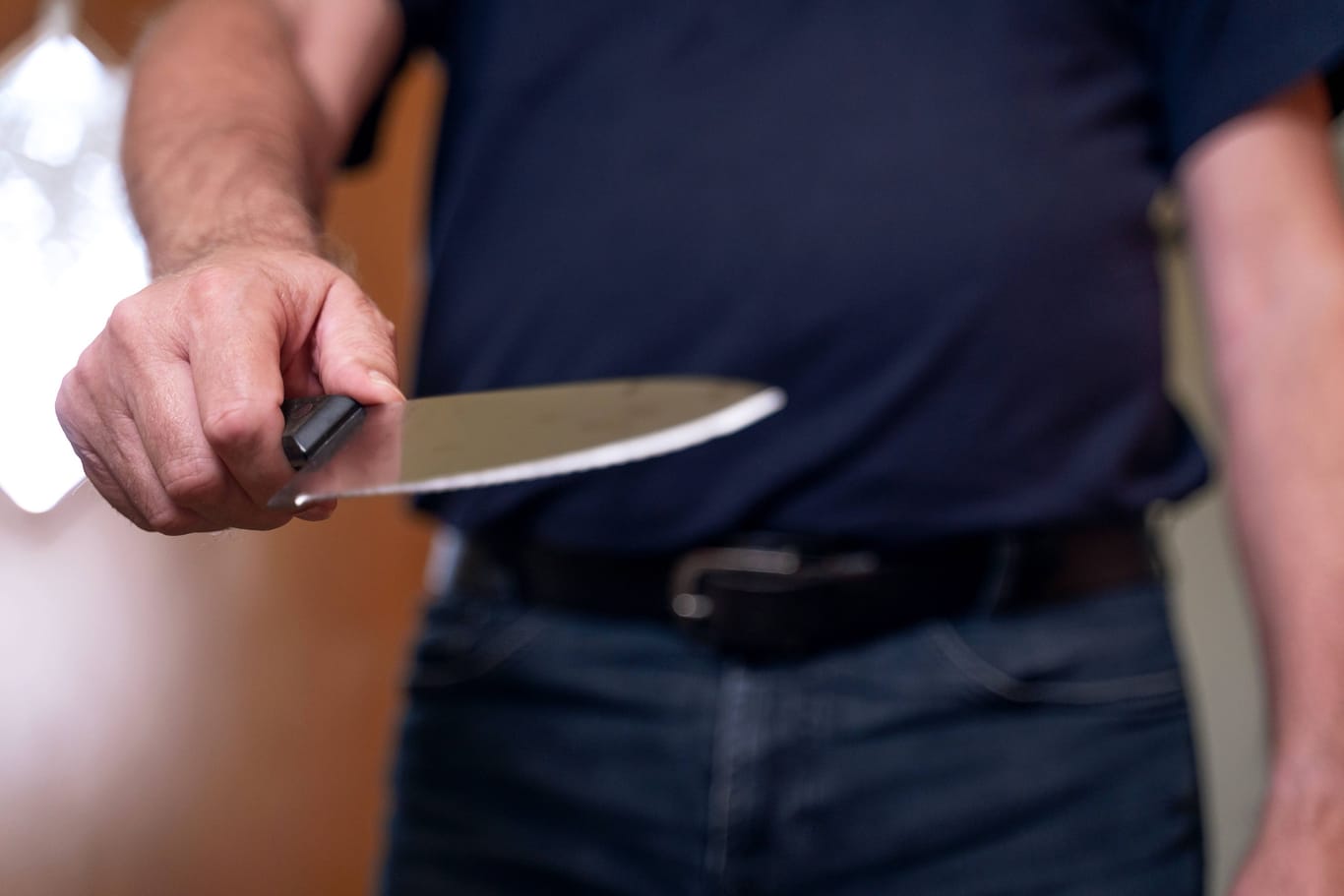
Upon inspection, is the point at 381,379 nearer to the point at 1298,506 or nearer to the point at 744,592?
the point at 744,592

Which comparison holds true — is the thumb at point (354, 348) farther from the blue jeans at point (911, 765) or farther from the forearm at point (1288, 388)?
the forearm at point (1288, 388)

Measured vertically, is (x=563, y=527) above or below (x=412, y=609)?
below

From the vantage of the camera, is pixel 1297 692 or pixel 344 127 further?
pixel 344 127

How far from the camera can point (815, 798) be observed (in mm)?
537

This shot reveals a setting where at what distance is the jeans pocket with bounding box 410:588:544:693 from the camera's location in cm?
60

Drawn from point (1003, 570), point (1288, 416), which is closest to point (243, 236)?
point (1003, 570)

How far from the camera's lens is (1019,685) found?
539 millimetres

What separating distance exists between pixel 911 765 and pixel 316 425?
397mm

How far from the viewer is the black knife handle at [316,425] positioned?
26 centimetres

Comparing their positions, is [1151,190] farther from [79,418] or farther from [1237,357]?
[79,418]

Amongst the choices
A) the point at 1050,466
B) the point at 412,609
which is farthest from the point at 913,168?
the point at 412,609

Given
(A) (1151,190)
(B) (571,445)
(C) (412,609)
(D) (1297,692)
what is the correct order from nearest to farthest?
(B) (571,445)
(D) (1297,692)
(A) (1151,190)
(C) (412,609)

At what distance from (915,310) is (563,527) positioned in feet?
0.75

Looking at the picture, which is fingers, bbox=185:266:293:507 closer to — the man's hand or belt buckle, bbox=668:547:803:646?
the man's hand
